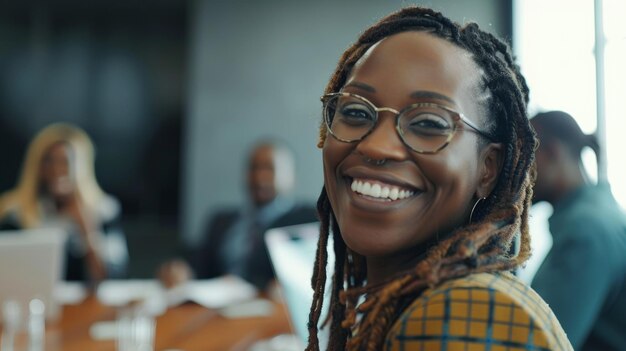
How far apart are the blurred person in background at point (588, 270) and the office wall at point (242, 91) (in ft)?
10.9

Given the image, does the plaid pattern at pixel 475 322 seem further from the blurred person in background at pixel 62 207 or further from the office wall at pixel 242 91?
the office wall at pixel 242 91

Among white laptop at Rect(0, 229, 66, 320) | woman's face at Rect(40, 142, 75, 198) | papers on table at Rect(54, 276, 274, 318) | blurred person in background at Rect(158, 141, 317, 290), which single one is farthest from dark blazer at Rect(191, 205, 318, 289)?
white laptop at Rect(0, 229, 66, 320)

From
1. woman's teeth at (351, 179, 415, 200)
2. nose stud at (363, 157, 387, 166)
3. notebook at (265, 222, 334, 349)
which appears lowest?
notebook at (265, 222, 334, 349)

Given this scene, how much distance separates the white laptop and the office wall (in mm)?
2572

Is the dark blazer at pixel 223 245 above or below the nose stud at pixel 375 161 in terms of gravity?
below

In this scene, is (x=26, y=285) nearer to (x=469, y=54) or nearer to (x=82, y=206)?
(x=82, y=206)

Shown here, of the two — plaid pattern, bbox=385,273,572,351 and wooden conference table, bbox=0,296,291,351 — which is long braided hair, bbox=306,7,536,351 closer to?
plaid pattern, bbox=385,273,572,351

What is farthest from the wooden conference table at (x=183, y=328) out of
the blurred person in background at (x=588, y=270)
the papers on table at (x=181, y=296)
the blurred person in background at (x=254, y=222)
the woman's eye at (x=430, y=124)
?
the woman's eye at (x=430, y=124)

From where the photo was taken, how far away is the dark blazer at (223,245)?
11.0ft

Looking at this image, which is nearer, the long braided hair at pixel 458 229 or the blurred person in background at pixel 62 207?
the long braided hair at pixel 458 229

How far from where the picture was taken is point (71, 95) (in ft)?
17.1

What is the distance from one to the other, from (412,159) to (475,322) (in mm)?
210

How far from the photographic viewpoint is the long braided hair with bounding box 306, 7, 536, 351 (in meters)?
0.69

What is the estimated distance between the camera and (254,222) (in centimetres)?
359
